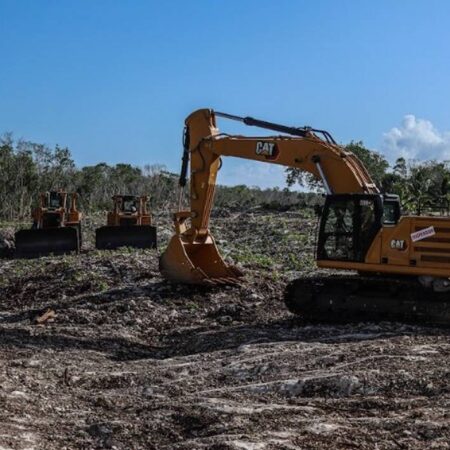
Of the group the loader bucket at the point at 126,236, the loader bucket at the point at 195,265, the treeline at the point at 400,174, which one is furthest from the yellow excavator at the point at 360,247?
the treeline at the point at 400,174

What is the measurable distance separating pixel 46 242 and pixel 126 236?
7.03 feet

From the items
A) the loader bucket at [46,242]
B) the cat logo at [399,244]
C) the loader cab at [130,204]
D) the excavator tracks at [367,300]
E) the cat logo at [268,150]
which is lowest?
the excavator tracks at [367,300]

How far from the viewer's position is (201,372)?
8727mm

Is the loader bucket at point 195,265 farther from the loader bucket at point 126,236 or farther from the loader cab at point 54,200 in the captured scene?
the loader cab at point 54,200

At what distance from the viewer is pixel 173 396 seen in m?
7.74

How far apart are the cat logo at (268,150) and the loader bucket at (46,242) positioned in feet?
31.9

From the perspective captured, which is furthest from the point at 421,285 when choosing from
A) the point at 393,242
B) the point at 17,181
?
the point at 17,181

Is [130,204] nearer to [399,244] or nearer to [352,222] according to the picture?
[352,222]

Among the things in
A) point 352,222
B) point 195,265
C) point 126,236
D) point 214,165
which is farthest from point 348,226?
point 126,236

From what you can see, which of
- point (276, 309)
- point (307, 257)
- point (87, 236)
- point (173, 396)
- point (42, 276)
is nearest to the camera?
point (173, 396)

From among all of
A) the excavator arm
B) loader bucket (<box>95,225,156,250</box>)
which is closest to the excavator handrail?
the excavator arm

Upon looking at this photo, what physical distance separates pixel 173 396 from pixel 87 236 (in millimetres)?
21712

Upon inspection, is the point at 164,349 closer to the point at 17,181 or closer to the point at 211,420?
the point at 211,420

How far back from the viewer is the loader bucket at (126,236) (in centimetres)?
2259
